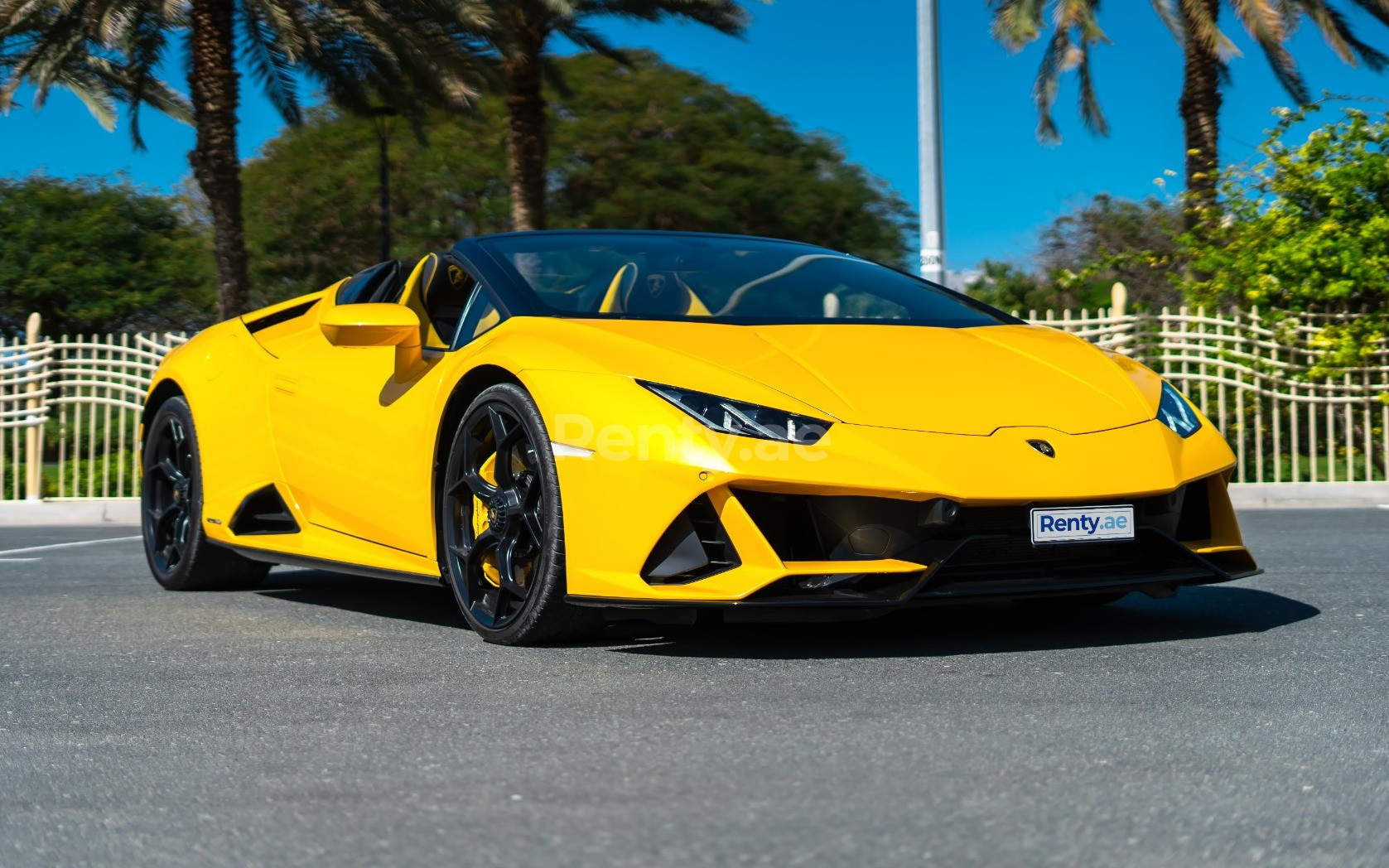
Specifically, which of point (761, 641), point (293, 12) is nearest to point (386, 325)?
point (761, 641)

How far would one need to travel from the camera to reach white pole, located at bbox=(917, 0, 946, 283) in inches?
524

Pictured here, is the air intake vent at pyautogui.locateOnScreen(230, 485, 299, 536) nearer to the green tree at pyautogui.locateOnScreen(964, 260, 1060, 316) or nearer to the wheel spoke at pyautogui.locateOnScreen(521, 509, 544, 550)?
the wheel spoke at pyautogui.locateOnScreen(521, 509, 544, 550)

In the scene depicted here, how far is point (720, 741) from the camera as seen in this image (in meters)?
3.54

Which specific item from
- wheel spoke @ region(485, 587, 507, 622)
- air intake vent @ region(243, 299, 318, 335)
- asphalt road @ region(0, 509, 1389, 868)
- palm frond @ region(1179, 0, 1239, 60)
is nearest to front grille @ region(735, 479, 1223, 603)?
asphalt road @ region(0, 509, 1389, 868)

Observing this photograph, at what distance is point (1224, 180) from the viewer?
52.9 ft

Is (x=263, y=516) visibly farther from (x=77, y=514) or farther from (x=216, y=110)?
(x=216, y=110)

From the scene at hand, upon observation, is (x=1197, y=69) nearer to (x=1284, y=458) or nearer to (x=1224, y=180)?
(x=1224, y=180)

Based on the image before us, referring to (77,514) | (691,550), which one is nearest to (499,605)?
(691,550)

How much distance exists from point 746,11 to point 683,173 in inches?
615

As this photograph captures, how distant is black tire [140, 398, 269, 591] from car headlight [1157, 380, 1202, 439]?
374 cm

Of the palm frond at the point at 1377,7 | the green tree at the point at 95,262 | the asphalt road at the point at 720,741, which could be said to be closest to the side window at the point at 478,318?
the asphalt road at the point at 720,741

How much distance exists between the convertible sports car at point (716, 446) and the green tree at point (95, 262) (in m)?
34.5

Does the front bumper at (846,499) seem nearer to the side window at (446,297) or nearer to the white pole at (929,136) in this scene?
the side window at (446,297)

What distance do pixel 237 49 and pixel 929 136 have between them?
32.8ft
